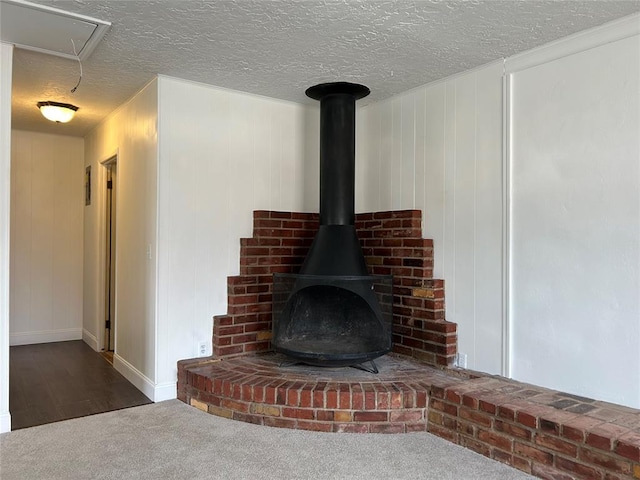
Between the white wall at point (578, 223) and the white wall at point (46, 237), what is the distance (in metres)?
4.58

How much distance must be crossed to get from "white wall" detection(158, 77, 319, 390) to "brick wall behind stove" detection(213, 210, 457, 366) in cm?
11

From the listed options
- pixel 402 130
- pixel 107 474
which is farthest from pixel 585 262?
pixel 107 474

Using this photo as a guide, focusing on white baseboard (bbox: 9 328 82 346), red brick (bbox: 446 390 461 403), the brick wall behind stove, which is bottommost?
white baseboard (bbox: 9 328 82 346)

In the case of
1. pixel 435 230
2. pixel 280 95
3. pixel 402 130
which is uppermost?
pixel 280 95

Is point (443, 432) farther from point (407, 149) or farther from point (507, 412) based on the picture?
point (407, 149)

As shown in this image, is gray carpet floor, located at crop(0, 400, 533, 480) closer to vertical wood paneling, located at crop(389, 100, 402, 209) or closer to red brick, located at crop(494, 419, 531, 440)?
red brick, located at crop(494, 419, 531, 440)

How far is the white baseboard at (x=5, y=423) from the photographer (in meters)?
2.62

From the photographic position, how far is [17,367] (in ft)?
13.0

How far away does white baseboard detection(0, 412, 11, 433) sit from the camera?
2621mm

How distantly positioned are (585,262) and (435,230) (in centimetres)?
101

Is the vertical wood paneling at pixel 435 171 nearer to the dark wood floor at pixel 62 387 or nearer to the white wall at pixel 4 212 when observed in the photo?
the dark wood floor at pixel 62 387

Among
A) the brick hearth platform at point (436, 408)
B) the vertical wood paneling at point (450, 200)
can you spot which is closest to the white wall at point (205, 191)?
the brick hearth platform at point (436, 408)

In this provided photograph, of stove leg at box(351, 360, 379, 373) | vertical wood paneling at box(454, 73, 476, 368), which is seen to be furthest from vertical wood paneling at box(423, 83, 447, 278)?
stove leg at box(351, 360, 379, 373)

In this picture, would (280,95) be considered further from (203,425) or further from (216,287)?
(203,425)
